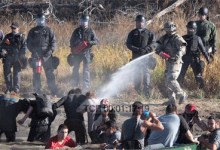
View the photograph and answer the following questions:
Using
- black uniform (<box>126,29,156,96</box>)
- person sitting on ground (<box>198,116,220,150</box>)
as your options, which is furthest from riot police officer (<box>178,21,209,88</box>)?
person sitting on ground (<box>198,116,220,150</box>)

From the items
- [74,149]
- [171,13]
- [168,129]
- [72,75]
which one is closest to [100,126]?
[74,149]

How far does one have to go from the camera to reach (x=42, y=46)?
18.2m

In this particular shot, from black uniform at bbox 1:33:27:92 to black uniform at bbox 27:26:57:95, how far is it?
0.23 metres

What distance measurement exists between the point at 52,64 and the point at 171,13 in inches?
345

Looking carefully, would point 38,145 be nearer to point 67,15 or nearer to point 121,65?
point 121,65

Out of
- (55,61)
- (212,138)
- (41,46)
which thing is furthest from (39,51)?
(212,138)

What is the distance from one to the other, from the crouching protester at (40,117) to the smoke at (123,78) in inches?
143

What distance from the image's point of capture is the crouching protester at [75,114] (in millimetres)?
14820

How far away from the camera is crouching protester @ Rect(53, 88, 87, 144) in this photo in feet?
48.6

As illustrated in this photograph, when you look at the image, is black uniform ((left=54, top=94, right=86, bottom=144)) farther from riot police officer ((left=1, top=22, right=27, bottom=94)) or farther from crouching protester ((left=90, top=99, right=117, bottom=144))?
riot police officer ((left=1, top=22, right=27, bottom=94))

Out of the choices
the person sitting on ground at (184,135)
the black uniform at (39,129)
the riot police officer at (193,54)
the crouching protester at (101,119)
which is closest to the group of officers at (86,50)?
the riot police officer at (193,54)

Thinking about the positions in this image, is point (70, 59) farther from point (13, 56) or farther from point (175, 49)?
point (175, 49)

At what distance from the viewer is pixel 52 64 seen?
1861 centimetres

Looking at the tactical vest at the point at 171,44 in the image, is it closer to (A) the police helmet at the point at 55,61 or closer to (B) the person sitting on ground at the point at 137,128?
(A) the police helmet at the point at 55,61
